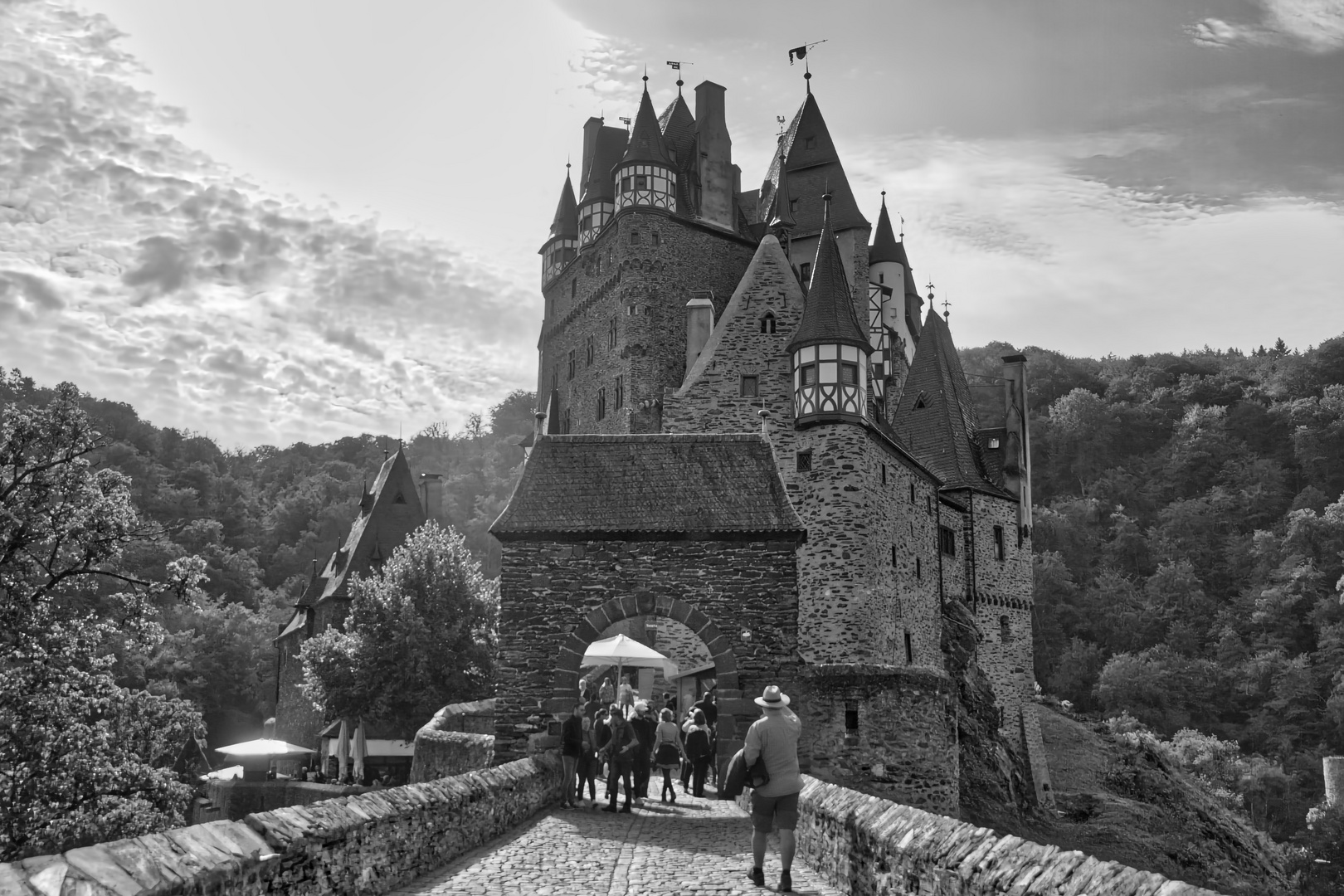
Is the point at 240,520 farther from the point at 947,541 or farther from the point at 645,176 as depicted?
the point at 947,541

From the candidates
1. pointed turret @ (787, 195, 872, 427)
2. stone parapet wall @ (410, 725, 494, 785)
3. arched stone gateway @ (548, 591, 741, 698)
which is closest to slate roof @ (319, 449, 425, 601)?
pointed turret @ (787, 195, 872, 427)

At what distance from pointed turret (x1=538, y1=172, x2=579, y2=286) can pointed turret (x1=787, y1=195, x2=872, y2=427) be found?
65.3 ft

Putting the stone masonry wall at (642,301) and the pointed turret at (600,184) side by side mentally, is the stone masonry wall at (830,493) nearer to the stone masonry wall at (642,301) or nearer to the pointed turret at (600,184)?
the stone masonry wall at (642,301)

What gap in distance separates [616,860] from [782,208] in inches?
1351

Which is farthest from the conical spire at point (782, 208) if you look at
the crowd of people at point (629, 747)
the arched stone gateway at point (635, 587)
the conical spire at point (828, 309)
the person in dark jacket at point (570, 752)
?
the person in dark jacket at point (570, 752)

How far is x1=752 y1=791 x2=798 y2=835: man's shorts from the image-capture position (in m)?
10.7

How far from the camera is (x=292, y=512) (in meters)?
84.6

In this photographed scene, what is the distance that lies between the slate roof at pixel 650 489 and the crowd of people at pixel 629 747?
8.69 feet

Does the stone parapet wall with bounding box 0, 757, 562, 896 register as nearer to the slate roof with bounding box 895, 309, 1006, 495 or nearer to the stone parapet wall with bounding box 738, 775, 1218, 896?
the stone parapet wall with bounding box 738, 775, 1218, 896

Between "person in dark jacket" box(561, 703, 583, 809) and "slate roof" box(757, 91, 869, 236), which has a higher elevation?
"slate roof" box(757, 91, 869, 236)

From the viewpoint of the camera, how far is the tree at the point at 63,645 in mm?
19562

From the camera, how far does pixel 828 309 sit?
35.2 m

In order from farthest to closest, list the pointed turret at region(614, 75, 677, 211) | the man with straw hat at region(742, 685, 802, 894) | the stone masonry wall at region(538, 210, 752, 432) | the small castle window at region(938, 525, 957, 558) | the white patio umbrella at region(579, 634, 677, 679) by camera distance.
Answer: the pointed turret at region(614, 75, 677, 211)
the stone masonry wall at region(538, 210, 752, 432)
the small castle window at region(938, 525, 957, 558)
the white patio umbrella at region(579, 634, 677, 679)
the man with straw hat at region(742, 685, 802, 894)

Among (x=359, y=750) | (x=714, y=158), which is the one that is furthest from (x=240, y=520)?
(x=359, y=750)
